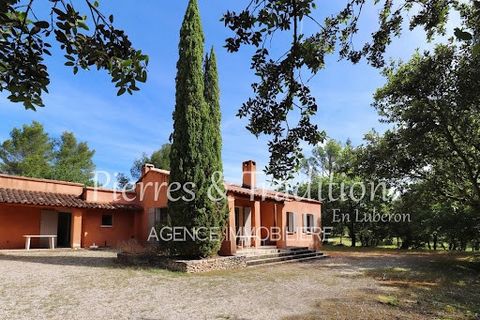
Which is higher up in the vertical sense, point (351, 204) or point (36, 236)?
point (351, 204)

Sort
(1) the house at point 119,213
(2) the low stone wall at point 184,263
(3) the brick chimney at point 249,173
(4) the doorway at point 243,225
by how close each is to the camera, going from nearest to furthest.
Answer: (2) the low stone wall at point 184,263, (1) the house at point 119,213, (4) the doorway at point 243,225, (3) the brick chimney at point 249,173

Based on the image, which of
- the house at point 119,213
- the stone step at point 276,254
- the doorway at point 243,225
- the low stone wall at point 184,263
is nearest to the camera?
the low stone wall at point 184,263

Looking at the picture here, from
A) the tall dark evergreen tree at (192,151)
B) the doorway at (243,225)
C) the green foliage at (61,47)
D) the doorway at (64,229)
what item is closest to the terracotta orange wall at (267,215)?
the doorway at (243,225)

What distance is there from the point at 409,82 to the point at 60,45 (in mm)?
14487

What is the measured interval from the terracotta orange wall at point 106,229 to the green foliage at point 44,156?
1363 cm

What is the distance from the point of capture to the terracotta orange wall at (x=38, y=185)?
63.9ft

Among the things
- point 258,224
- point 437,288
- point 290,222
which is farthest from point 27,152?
point 437,288

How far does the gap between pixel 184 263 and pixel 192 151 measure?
4310mm

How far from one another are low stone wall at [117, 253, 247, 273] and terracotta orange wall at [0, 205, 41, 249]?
7.91 meters

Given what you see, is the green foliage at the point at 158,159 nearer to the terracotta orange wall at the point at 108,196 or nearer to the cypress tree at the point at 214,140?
the terracotta orange wall at the point at 108,196

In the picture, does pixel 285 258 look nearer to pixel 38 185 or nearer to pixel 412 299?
pixel 412 299

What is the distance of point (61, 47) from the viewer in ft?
9.33

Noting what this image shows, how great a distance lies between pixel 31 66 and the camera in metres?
2.86

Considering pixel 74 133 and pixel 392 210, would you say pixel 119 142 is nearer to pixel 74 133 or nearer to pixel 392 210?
pixel 74 133
